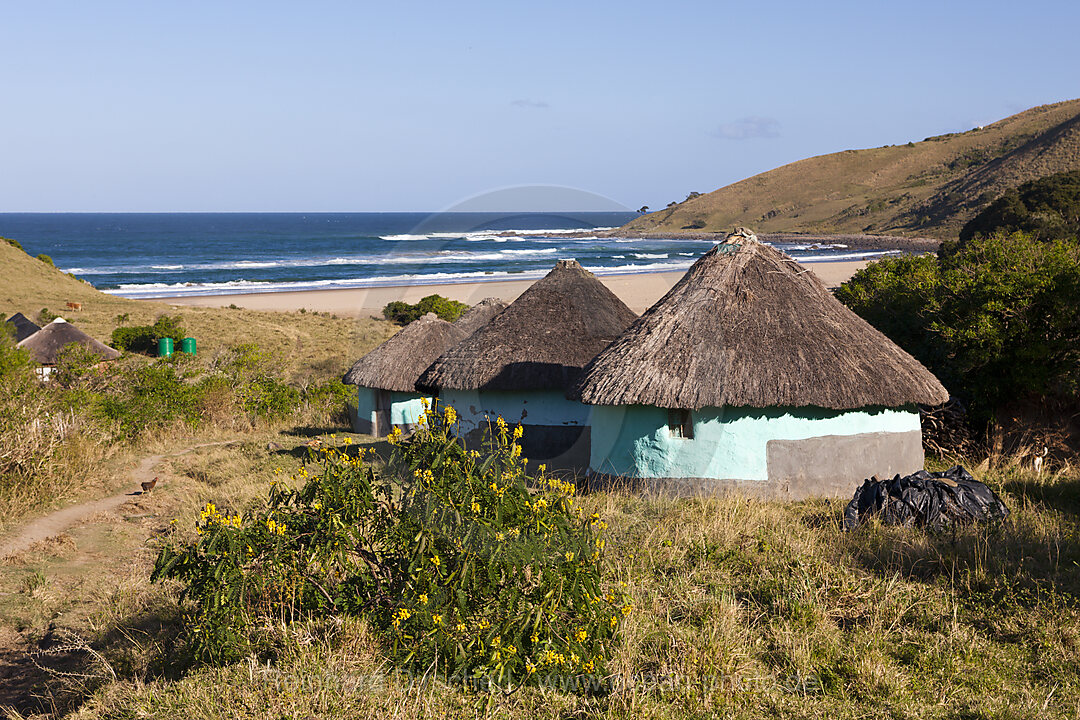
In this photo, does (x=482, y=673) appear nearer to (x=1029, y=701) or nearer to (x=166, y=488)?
(x=1029, y=701)

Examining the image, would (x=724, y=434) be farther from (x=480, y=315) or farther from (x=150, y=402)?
(x=150, y=402)

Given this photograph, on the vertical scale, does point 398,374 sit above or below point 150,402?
above

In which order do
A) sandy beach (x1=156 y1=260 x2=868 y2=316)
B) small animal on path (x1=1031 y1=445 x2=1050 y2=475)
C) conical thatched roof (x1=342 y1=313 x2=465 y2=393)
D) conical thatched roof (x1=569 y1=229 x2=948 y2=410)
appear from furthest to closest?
sandy beach (x1=156 y1=260 x2=868 y2=316) < conical thatched roof (x1=342 y1=313 x2=465 y2=393) < small animal on path (x1=1031 y1=445 x2=1050 y2=475) < conical thatched roof (x1=569 y1=229 x2=948 y2=410)

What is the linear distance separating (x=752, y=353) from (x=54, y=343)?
17.8 meters

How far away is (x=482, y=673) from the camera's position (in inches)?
171

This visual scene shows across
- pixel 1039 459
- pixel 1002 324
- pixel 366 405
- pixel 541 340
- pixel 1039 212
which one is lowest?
pixel 366 405

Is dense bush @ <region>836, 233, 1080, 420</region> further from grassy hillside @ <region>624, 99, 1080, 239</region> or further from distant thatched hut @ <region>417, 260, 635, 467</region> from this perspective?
grassy hillside @ <region>624, 99, 1080, 239</region>

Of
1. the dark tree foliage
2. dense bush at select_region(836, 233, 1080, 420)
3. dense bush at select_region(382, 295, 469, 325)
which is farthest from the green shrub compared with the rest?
the dark tree foliage

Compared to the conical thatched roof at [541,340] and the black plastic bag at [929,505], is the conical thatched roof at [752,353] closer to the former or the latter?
the black plastic bag at [929,505]

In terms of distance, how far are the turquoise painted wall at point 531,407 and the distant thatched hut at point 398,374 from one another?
3.35 m

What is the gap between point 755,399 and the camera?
9258 millimetres

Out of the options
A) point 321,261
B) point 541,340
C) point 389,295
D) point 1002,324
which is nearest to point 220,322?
point 389,295

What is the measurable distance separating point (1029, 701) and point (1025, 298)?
27.0 feet

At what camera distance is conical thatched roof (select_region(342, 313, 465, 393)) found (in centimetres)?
1644
